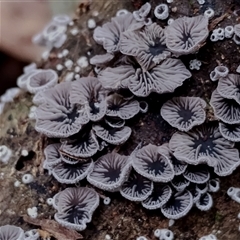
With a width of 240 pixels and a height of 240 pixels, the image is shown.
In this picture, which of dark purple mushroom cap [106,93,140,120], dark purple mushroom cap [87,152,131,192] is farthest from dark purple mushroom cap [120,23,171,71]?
dark purple mushroom cap [87,152,131,192]

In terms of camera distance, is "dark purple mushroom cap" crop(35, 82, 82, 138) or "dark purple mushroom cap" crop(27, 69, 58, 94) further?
"dark purple mushroom cap" crop(27, 69, 58, 94)

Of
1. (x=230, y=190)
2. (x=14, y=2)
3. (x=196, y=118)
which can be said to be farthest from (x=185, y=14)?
(x=14, y=2)

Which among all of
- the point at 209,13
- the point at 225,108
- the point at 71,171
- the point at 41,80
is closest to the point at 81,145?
the point at 71,171

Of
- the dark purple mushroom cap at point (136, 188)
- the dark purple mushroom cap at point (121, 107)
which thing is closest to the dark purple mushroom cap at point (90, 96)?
the dark purple mushroom cap at point (121, 107)

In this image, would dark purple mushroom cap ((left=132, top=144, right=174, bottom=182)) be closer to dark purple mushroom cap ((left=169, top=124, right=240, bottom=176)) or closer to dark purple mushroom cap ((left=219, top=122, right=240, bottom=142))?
dark purple mushroom cap ((left=169, top=124, right=240, bottom=176))

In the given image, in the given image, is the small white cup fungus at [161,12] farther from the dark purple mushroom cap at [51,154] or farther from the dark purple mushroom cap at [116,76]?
the dark purple mushroom cap at [51,154]

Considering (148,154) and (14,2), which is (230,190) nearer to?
(148,154)

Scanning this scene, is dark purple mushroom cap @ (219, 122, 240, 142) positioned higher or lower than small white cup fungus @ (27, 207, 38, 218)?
higher

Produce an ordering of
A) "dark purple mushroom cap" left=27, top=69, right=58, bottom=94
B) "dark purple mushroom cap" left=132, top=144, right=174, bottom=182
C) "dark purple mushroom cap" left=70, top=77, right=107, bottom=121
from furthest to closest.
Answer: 1. "dark purple mushroom cap" left=27, top=69, right=58, bottom=94
2. "dark purple mushroom cap" left=70, top=77, right=107, bottom=121
3. "dark purple mushroom cap" left=132, top=144, right=174, bottom=182
